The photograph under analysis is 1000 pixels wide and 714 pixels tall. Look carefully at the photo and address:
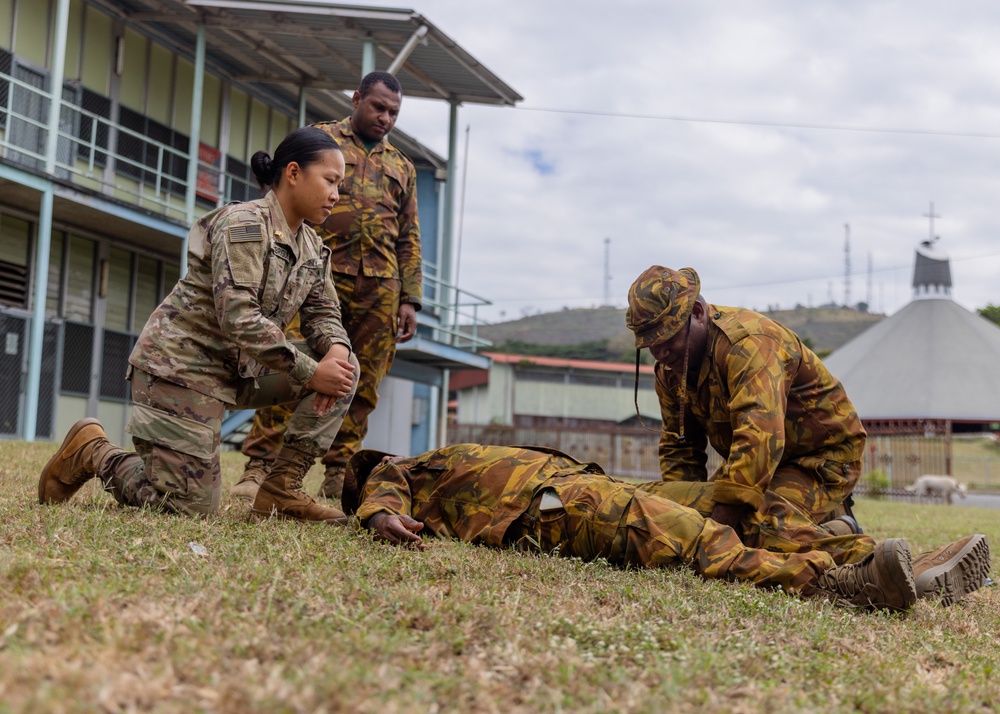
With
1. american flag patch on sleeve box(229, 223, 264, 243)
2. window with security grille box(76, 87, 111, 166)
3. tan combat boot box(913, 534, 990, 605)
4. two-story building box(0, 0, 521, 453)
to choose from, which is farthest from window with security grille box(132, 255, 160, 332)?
tan combat boot box(913, 534, 990, 605)

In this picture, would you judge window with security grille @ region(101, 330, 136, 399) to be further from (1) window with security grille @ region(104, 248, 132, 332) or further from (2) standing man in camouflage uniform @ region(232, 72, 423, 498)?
(2) standing man in camouflage uniform @ region(232, 72, 423, 498)

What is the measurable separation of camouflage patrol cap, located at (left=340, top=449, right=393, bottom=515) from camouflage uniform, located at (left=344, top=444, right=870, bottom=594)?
0.03 feet

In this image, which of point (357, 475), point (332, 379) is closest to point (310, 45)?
point (357, 475)

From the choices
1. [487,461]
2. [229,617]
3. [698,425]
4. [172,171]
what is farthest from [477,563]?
[172,171]

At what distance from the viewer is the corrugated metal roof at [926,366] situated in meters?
39.1

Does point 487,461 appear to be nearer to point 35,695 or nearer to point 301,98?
point 35,695

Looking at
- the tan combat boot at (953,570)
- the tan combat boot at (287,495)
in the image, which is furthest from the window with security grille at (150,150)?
the tan combat boot at (953,570)

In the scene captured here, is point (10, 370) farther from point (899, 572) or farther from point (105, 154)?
point (899, 572)

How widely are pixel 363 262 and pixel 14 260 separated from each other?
353 inches

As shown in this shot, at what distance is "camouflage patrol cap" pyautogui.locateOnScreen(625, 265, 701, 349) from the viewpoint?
424 cm

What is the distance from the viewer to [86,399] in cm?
1384

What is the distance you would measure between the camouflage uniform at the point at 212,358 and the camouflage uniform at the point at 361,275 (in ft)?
4.66

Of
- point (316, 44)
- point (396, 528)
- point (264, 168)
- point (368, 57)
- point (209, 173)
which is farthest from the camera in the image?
point (209, 173)

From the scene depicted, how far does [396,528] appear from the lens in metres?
3.83
